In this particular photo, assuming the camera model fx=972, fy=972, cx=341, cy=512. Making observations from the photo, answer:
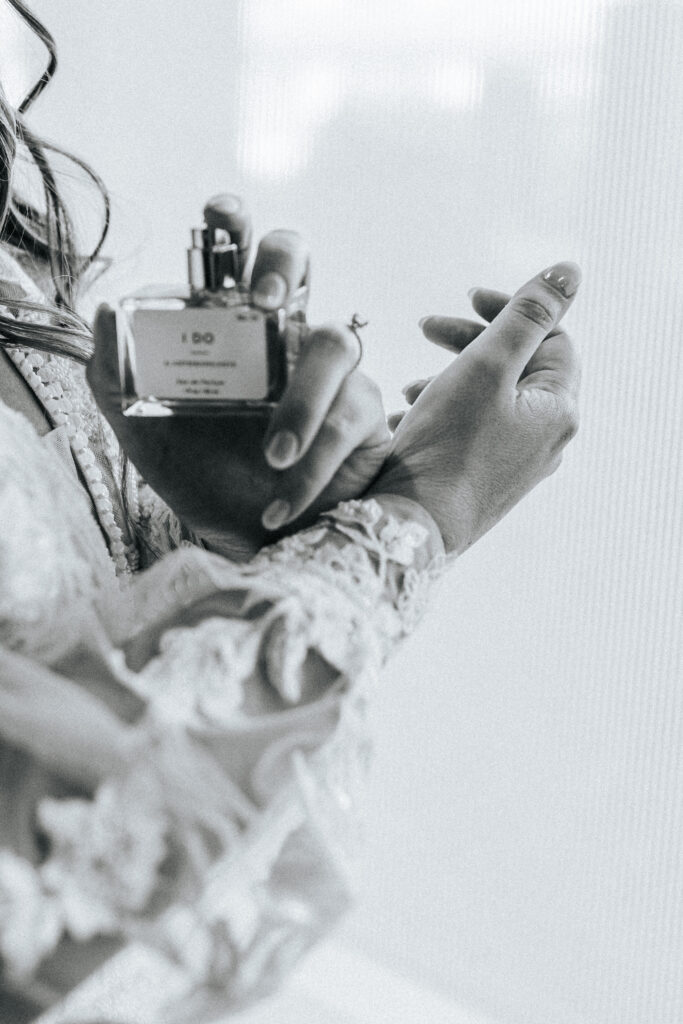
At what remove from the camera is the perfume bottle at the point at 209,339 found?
0.47 metres

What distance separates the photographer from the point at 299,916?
0.36m

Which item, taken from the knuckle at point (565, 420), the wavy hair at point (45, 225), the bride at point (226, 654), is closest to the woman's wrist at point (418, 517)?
the bride at point (226, 654)

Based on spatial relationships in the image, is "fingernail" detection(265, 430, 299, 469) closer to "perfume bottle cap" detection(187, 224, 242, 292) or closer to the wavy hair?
"perfume bottle cap" detection(187, 224, 242, 292)

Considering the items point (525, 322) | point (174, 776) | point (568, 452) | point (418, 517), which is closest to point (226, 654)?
point (174, 776)

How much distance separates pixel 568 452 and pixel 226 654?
1.67 feet

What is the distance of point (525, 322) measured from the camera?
54cm

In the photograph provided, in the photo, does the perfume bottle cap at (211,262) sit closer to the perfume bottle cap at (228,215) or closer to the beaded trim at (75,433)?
the perfume bottle cap at (228,215)

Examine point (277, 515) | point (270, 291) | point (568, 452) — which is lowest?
point (568, 452)

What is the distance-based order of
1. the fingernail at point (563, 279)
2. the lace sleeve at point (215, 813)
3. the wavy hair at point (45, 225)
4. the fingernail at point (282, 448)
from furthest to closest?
the wavy hair at point (45, 225) < the fingernail at point (563, 279) < the fingernail at point (282, 448) < the lace sleeve at point (215, 813)

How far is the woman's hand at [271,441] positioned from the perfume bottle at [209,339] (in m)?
0.01

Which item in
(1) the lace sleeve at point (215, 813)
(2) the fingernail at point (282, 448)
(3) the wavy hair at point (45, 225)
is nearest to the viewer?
(1) the lace sleeve at point (215, 813)

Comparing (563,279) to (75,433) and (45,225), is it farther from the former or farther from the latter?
(45,225)

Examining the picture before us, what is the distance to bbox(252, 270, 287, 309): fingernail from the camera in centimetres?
46

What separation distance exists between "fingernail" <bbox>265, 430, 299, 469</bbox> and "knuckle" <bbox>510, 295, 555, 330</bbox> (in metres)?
0.17
